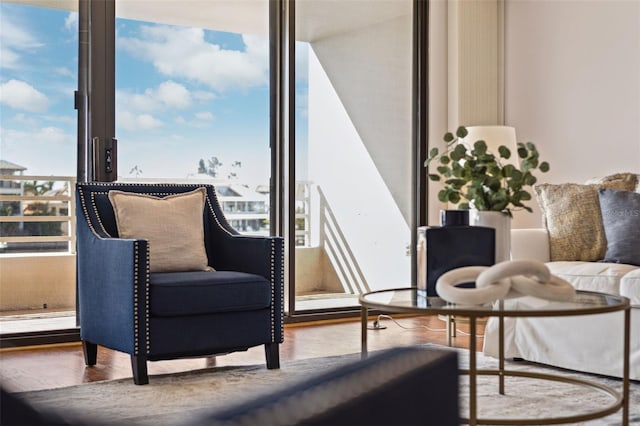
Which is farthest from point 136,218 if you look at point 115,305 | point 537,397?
point 537,397

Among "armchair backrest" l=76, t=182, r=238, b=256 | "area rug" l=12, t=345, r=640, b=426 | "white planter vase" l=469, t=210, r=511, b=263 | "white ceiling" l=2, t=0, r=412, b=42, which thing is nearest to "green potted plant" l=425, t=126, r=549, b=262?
"white planter vase" l=469, t=210, r=511, b=263

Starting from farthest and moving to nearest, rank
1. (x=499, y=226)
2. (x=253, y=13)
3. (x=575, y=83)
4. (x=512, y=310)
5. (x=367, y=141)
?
1. (x=367, y=141)
2. (x=575, y=83)
3. (x=253, y=13)
4. (x=499, y=226)
5. (x=512, y=310)

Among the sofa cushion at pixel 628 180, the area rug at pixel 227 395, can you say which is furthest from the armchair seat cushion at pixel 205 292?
the sofa cushion at pixel 628 180

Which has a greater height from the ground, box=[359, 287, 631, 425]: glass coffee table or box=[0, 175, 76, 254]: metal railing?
box=[0, 175, 76, 254]: metal railing

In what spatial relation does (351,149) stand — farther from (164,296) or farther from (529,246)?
(164,296)

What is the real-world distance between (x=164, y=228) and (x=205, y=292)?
0.46 m

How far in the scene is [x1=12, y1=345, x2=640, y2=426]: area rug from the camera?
294 centimetres

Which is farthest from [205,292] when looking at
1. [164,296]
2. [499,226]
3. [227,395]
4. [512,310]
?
[512,310]

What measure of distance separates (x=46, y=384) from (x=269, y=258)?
1084mm

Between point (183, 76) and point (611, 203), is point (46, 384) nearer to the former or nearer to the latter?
point (183, 76)

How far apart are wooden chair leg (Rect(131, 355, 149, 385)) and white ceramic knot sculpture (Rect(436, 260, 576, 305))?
1.63m

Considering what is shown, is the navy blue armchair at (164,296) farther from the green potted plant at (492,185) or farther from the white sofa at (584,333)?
the green potted plant at (492,185)

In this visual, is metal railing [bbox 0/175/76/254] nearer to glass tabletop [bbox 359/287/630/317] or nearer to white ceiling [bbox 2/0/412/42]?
white ceiling [bbox 2/0/412/42]

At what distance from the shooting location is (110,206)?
3.94m
